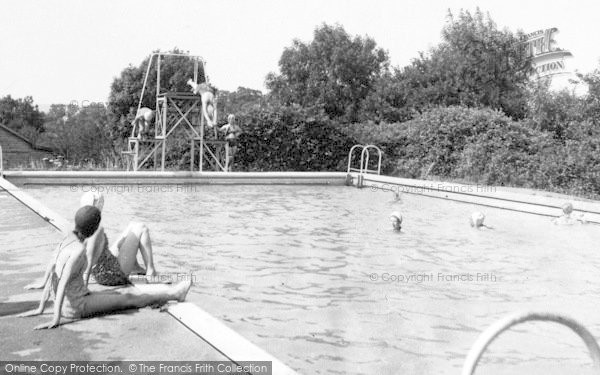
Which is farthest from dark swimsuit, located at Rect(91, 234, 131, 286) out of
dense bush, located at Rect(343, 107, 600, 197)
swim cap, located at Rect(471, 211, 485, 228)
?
dense bush, located at Rect(343, 107, 600, 197)

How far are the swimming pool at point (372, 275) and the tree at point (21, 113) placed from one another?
4941 cm

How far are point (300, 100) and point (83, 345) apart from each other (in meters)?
48.1

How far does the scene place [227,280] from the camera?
7461 mm

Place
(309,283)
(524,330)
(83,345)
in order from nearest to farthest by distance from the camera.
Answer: (83,345), (524,330), (309,283)

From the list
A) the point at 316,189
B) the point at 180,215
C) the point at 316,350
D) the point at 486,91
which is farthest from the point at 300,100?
the point at 316,350

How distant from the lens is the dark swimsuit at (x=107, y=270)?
558 centimetres

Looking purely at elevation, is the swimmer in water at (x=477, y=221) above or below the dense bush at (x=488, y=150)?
below

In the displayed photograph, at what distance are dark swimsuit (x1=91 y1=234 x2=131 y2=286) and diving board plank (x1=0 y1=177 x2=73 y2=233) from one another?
4.86 ft

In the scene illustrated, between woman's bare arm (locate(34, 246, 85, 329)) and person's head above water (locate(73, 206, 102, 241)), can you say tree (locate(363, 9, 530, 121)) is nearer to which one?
person's head above water (locate(73, 206, 102, 241))

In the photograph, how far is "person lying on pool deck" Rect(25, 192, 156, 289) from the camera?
5422 millimetres

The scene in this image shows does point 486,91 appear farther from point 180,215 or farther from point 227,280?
point 227,280

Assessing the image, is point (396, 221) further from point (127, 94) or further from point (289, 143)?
point (127, 94)

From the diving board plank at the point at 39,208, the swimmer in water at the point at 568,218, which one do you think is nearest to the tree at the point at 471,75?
the swimmer in water at the point at 568,218

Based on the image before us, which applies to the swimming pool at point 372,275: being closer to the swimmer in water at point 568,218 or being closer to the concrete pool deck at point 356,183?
the swimmer in water at point 568,218
